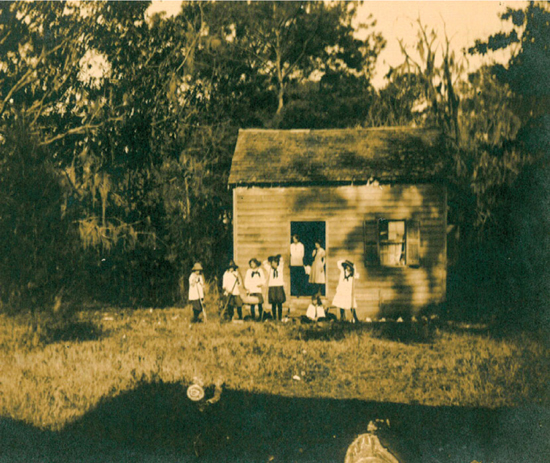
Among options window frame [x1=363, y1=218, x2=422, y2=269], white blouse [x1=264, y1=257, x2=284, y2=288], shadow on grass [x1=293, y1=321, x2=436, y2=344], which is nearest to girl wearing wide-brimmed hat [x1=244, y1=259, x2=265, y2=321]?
white blouse [x1=264, y1=257, x2=284, y2=288]

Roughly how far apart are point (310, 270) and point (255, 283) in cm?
184

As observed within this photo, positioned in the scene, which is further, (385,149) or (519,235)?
(385,149)

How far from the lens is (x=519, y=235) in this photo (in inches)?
367

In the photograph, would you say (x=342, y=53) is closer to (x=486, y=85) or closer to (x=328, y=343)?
(x=486, y=85)

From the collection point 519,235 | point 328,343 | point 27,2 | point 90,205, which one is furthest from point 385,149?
point 27,2

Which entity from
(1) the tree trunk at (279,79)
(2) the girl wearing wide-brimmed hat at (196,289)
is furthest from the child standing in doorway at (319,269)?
(1) the tree trunk at (279,79)

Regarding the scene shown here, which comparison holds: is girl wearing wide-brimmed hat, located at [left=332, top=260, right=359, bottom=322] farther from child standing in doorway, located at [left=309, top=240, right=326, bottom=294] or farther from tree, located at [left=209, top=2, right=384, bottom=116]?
tree, located at [left=209, top=2, right=384, bottom=116]

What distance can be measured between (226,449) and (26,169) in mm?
6113

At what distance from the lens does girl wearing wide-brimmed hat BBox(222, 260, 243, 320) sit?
39.5ft

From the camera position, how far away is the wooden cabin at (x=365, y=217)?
503 inches

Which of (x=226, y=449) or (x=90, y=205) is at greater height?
(x=90, y=205)

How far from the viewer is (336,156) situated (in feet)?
44.5

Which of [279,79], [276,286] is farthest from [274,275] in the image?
[279,79]

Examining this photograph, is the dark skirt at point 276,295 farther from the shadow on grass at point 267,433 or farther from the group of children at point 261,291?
the shadow on grass at point 267,433
